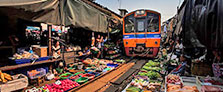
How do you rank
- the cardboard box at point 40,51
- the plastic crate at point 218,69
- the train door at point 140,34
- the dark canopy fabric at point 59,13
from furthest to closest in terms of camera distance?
the train door at point 140,34 → the cardboard box at point 40,51 → the dark canopy fabric at point 59,13 → the plastic crate at point 218,69

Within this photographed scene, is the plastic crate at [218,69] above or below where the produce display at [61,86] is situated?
above

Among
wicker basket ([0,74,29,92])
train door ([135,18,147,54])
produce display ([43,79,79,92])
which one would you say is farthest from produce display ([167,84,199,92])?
train door ([135,18,147,54])

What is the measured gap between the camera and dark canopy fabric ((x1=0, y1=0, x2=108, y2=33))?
10.2 ft

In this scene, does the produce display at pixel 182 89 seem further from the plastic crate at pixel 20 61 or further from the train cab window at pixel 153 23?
the train cab window at pixel 153 23

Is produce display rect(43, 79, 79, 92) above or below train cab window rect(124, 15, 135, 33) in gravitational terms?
below

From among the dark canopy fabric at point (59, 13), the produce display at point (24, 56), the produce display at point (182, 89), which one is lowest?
the produce display at point (182, 89)

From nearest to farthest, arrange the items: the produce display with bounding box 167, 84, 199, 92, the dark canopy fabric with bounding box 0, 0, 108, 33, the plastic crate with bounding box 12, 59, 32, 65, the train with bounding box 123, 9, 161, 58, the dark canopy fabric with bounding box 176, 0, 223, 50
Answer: the dark canopy fabric with bounding box 176, 0, 223, 50 → the produce display with bounding box 167, 84, 199, 92 → the dark canopy fabric with bounding box 0, 0, 108, 33 → the plastic crate with bounding box 12, 59, 32, 65 → the train with bounding box 123, 9, 161, 58

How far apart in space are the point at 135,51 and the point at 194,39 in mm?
6004

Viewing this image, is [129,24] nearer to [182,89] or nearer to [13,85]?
[182,89]

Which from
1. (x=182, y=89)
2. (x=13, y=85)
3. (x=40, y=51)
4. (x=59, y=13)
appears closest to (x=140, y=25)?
(x=59, y=13)

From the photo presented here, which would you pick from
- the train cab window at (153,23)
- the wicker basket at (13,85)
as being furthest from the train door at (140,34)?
the wicker basket at (13,85)

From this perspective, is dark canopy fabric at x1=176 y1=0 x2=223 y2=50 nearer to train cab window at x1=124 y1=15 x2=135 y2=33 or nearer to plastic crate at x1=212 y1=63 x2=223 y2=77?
plastic crate at x1=212 y1=63 x2=223 y2=77

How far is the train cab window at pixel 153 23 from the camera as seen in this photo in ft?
25.0

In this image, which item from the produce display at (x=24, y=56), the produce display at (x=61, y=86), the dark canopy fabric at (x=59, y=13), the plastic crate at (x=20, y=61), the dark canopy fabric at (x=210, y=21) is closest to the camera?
the dark canopy fabric at (x=210, y=21)
